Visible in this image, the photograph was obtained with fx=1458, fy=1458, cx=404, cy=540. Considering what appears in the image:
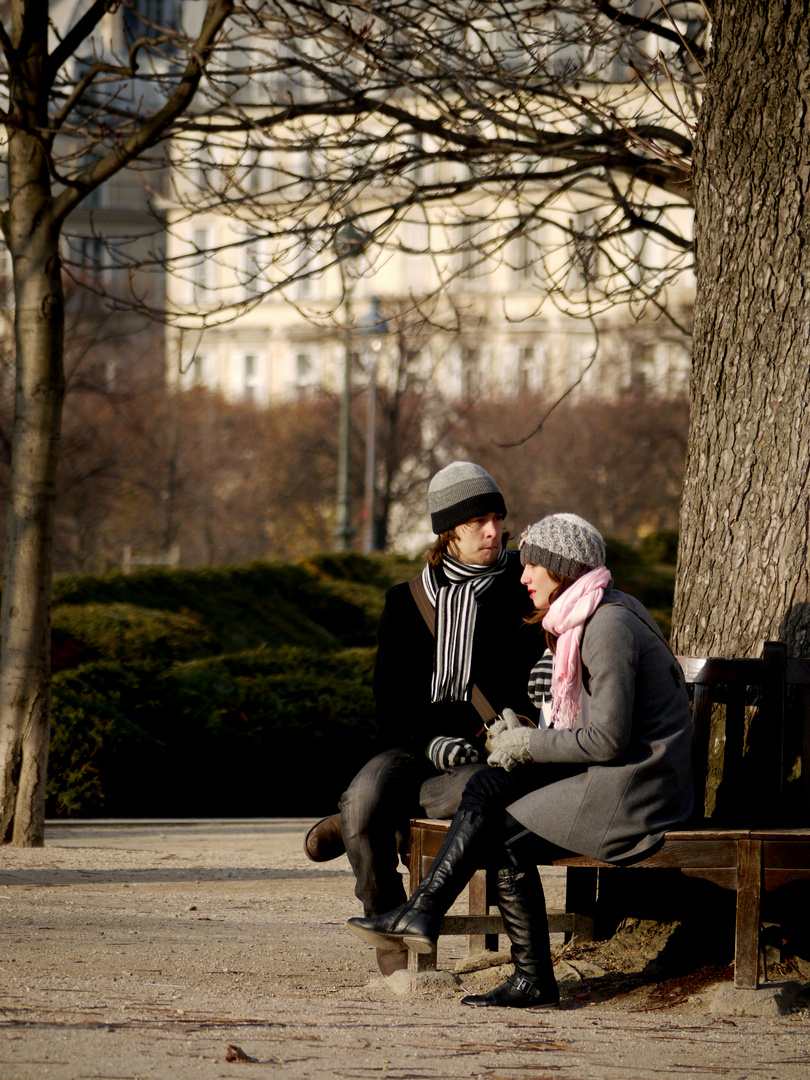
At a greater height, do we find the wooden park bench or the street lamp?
the street lamp

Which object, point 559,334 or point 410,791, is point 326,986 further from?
point 559,334

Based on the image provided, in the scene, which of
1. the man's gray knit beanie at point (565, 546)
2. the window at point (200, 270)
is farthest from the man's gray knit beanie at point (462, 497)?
the window at point (200, 270)

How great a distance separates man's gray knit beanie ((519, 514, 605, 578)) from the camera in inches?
169

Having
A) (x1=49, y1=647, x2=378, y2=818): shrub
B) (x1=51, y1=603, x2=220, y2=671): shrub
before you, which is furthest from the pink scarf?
(x1=51, y1=603, x2=220, y2=671): shrub

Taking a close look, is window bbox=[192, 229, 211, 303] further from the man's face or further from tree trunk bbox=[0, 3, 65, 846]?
the man's face

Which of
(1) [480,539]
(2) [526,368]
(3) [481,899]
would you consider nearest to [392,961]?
(3) [481,899]

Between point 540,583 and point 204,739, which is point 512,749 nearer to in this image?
point 540,583

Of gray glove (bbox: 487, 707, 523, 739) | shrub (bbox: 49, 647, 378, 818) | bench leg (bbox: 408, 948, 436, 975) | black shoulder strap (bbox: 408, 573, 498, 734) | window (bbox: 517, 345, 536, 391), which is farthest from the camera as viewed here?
window (bbox: 517, 345, 536, 391)

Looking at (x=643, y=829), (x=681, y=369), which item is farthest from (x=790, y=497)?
(x=681, y=369)

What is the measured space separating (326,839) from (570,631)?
47.1 inches

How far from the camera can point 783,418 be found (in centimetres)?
496

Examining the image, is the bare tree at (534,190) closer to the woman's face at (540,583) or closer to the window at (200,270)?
the window at (200,270)

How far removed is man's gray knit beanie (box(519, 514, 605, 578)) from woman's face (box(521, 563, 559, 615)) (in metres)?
0.02

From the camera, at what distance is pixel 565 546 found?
4297 millimetres
